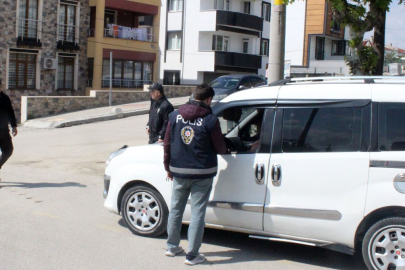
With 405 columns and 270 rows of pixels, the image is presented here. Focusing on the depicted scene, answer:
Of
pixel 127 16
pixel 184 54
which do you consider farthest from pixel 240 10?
pixel 127 16

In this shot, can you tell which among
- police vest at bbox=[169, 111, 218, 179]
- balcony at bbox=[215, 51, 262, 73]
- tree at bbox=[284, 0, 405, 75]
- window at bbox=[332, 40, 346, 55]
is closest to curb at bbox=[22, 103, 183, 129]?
tree at bbox=[284, 0, 405, 75]

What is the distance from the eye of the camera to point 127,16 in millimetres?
35500

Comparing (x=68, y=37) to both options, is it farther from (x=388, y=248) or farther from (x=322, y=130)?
(x=388, y=248)

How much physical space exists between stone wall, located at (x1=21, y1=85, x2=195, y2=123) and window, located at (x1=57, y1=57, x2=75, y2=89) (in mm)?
6394

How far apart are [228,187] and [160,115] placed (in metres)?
3.06

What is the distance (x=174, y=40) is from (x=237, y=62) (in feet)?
18.3

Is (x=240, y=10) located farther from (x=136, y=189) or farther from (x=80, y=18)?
(x=136, y=189)

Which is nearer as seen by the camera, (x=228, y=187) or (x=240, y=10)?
(x=228, y=187)

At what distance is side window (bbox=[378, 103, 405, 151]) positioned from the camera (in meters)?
5.01

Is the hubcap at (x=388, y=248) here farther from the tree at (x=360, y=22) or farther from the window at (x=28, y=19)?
the window at (x=28, y=19)

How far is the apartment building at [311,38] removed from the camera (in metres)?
47.0

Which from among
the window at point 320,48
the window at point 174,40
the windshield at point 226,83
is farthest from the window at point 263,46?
the windshield at point 226,83

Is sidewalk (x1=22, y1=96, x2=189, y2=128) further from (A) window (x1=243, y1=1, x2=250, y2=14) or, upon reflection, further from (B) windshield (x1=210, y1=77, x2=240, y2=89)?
(A) window (x1=243, y1=1, x2=250, y2=14)

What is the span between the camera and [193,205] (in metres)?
5.38
